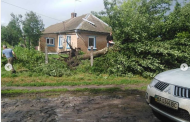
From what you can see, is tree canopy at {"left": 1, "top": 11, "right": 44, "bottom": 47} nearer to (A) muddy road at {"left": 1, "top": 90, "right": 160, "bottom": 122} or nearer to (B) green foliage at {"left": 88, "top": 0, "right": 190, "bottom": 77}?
(B) green foliage at {"left": 88, "top": 0, "right": 190, "bottom": 77}

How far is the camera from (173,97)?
104 inches

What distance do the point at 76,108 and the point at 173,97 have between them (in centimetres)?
249

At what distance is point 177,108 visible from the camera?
2568 millimetres

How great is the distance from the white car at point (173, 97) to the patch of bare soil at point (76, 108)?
80 cm

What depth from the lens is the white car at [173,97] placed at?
2.49 m

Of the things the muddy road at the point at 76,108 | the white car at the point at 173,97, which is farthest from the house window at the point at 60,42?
the white car at the point at 173,97

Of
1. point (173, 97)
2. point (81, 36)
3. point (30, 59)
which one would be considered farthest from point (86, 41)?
point (173, 97)

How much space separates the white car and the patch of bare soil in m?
0.80

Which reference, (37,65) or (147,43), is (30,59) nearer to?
(37,65)

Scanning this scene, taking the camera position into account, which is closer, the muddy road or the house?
the muddy road

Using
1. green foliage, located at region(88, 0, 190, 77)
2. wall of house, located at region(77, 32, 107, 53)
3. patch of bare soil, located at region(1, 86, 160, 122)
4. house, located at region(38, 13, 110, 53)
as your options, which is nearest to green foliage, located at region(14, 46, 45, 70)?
green foliage, located at region(88, 0, 190, 77)

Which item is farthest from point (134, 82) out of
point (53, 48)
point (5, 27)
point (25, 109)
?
point (5, 27)

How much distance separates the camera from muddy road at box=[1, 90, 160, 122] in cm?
358

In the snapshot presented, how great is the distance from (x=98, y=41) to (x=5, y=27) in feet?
39.6
